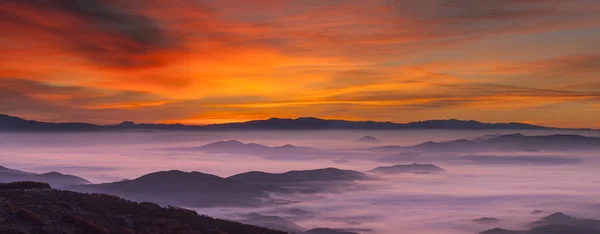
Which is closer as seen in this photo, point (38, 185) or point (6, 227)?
point (6, 227)

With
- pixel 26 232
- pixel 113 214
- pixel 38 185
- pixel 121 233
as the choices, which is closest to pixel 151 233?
pixel 121 233

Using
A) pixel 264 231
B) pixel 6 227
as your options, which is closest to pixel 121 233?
pixel 6 227

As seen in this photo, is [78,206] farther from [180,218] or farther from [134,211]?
[180,218]

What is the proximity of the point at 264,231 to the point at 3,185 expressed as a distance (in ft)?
60.0

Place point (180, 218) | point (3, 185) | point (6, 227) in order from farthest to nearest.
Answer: point (3, 185)
point (180, 218)
point (6, 227)

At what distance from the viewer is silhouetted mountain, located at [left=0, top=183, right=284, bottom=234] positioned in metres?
28.7

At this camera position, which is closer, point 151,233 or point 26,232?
Result: point 26,232

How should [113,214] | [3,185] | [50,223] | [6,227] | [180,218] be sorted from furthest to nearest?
[3,185], [180,218], [113,214], [50,223], [6,227]

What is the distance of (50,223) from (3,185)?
13718 millimetres

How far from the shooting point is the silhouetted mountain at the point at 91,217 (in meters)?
28.7

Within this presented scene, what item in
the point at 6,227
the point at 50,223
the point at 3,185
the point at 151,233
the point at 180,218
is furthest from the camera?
the point at 3,185

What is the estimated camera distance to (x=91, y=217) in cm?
3216

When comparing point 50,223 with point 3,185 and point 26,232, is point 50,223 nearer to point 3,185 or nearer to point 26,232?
point 26,232

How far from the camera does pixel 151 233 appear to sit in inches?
1261
